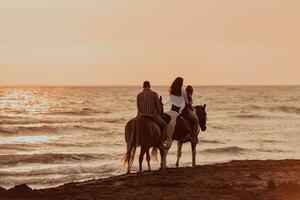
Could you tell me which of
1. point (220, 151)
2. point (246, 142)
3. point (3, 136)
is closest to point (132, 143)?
point (220, 151)

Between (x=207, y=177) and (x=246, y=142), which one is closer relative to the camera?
(x=207, y=177)

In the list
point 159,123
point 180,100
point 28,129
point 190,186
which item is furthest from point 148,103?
point 28,129

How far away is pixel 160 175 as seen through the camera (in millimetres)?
17188

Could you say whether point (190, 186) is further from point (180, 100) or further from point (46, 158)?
point (46, 158)

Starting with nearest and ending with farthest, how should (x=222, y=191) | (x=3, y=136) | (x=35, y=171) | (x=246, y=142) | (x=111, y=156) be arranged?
1. (x=222, y=191)
2. (x=35, y=171)
3. (x=111, y=156)
4. (x=246, y=142)
5. (x=3, y=136)

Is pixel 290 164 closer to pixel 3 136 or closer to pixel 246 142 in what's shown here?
pixel 246 142

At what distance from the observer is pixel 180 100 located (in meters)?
18.7

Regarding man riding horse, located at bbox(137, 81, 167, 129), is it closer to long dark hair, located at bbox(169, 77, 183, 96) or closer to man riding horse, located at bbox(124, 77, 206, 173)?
man riding horse, located at bbox(124, 77, 206, 173)

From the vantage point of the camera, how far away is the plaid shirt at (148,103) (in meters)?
18.1

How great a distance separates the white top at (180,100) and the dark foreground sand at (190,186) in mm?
1733

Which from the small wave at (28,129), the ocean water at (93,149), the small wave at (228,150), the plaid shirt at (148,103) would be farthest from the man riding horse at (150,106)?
the small wave at (28,129)

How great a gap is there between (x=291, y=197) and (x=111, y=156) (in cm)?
2026

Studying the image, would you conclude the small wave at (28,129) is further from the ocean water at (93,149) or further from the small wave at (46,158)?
the small wave at (46,158)

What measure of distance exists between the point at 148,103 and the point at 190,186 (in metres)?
3.25
